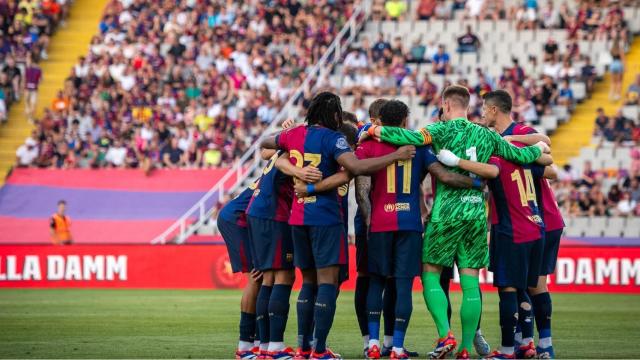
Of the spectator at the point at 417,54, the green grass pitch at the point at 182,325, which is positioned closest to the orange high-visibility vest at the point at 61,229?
the green grass pitch at the point at 182,325

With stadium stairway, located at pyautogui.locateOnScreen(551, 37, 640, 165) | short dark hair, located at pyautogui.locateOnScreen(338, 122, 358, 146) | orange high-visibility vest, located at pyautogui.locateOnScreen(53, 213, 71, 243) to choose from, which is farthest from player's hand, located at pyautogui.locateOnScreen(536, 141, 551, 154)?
stadium stairway, located at pyautogui.locateOnScreen(551, 37, 640, 165)

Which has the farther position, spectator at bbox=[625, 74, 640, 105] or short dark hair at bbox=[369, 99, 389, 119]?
spectator at bbox=[625, 74, 640, 105]

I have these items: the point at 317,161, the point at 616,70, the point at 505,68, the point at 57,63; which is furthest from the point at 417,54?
the point at 317,161

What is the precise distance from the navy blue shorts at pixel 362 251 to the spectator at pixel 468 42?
22.8 metres

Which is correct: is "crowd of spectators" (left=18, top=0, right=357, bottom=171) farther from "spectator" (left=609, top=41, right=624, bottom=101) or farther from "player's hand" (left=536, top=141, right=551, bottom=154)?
"player's hand" (left=536, top=141, right=551, bottom=154)

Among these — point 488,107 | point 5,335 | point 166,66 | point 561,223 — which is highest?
point 166,66

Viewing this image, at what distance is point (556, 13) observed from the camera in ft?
120

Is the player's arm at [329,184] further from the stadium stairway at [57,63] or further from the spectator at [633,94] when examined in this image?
the stadium stairway at [57,63]

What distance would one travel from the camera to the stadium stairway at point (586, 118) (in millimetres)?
33672

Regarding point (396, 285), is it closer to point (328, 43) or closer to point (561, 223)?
point (561, 223)

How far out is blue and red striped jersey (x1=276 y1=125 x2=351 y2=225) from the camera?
12.8m

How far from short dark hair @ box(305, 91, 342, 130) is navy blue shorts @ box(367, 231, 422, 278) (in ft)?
4.10

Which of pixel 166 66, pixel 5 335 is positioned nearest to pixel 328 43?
pixel 166 66

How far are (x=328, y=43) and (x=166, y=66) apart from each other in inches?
199
